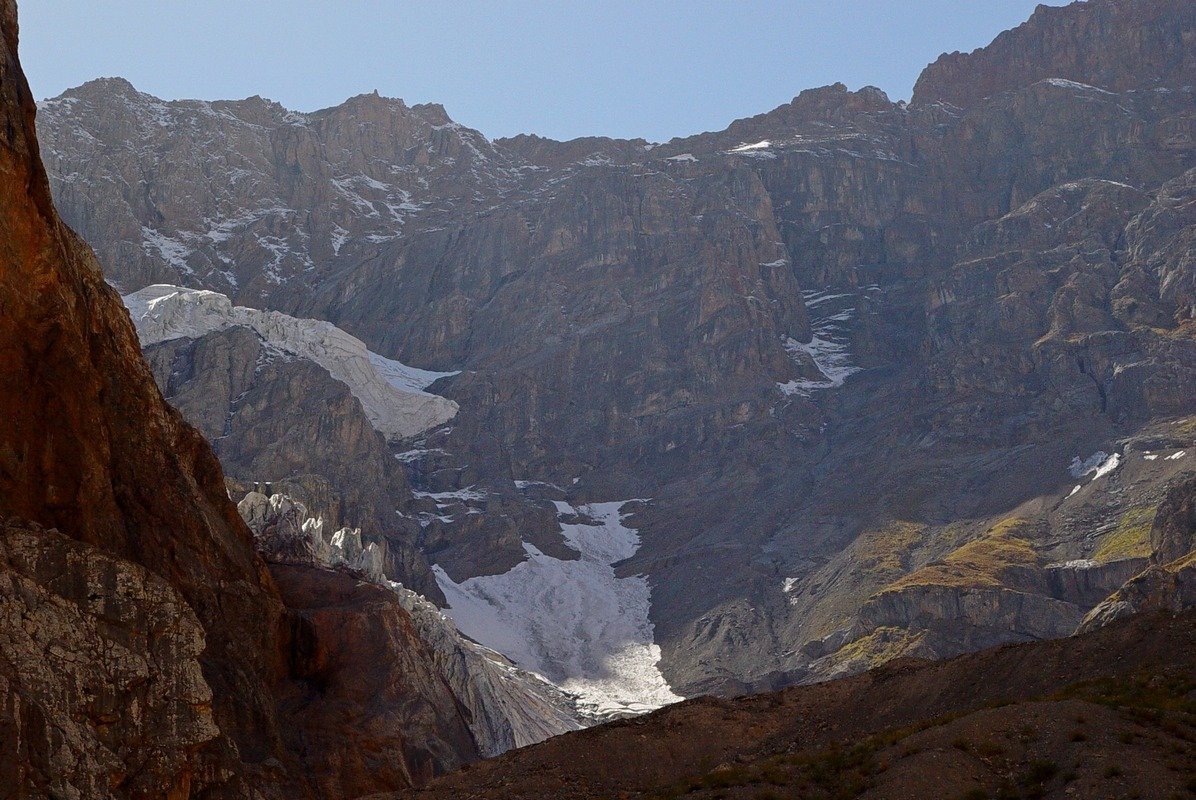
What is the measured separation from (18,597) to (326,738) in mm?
23237

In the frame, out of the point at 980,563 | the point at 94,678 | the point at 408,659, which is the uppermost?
the point at 94,678

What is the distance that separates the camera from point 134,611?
33625mm

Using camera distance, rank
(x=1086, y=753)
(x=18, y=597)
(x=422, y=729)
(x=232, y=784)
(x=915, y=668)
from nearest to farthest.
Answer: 1. (x=1086, y=753)
2. (x=18, y=597)
3. (x=232, y=784)
4. (x=915, y=668)
5. (x=422, y=729)

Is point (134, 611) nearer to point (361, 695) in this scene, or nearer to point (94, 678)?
point (94, 678)

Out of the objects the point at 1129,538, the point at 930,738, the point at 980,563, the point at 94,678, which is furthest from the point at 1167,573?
the point at 94,678

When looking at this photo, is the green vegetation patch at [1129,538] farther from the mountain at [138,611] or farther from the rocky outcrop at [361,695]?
the rocky outcrop at [361,695]

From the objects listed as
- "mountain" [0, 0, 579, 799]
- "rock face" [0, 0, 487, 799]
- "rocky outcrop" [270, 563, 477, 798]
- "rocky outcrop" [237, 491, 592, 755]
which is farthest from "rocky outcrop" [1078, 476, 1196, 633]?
"rock face" [0, 0, 487, 799]

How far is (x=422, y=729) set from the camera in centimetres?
5784

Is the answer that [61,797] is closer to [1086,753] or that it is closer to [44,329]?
[44,329]

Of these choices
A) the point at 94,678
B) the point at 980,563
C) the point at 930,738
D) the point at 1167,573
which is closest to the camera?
the point at 94,678

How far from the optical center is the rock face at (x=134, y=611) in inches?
1221

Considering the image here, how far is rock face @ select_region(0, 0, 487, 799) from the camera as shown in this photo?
31.0 metres

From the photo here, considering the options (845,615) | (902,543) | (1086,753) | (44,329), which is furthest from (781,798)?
(902,543)

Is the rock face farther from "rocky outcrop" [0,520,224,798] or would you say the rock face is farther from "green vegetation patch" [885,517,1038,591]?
"green vegetation patch" [885,517,1038,591]
